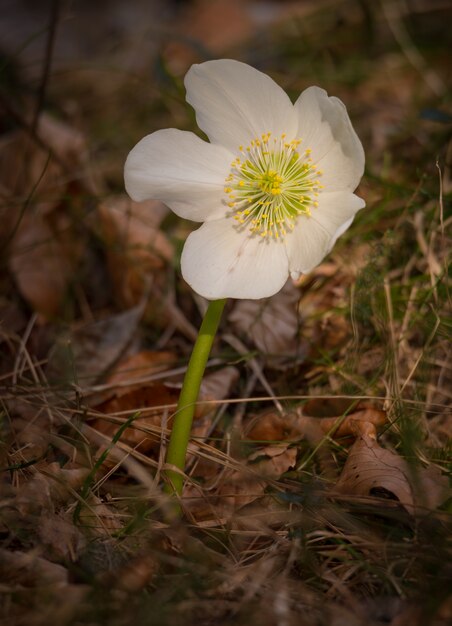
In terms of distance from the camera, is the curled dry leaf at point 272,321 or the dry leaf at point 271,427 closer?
the dry leaf at point 271,427

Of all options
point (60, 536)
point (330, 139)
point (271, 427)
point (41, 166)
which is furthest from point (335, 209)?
point (41, 166)

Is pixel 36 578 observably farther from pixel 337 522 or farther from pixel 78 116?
pixel 78 116

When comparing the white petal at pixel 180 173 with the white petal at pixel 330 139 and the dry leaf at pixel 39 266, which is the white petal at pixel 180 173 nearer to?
the white petal at pixel 330 139

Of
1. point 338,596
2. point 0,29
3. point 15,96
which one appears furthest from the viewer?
point 0,29

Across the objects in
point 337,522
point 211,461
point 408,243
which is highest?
point 408,243

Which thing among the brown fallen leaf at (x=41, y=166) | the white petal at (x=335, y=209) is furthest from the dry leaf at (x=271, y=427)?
the brown fallen leaf at (x=41, y=166)

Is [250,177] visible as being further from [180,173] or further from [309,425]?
[309,425]

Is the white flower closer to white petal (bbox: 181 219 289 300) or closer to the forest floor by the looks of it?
white petal (bbox: 181 219 289 300)

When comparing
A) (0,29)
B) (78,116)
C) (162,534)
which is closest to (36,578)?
(162,534)
